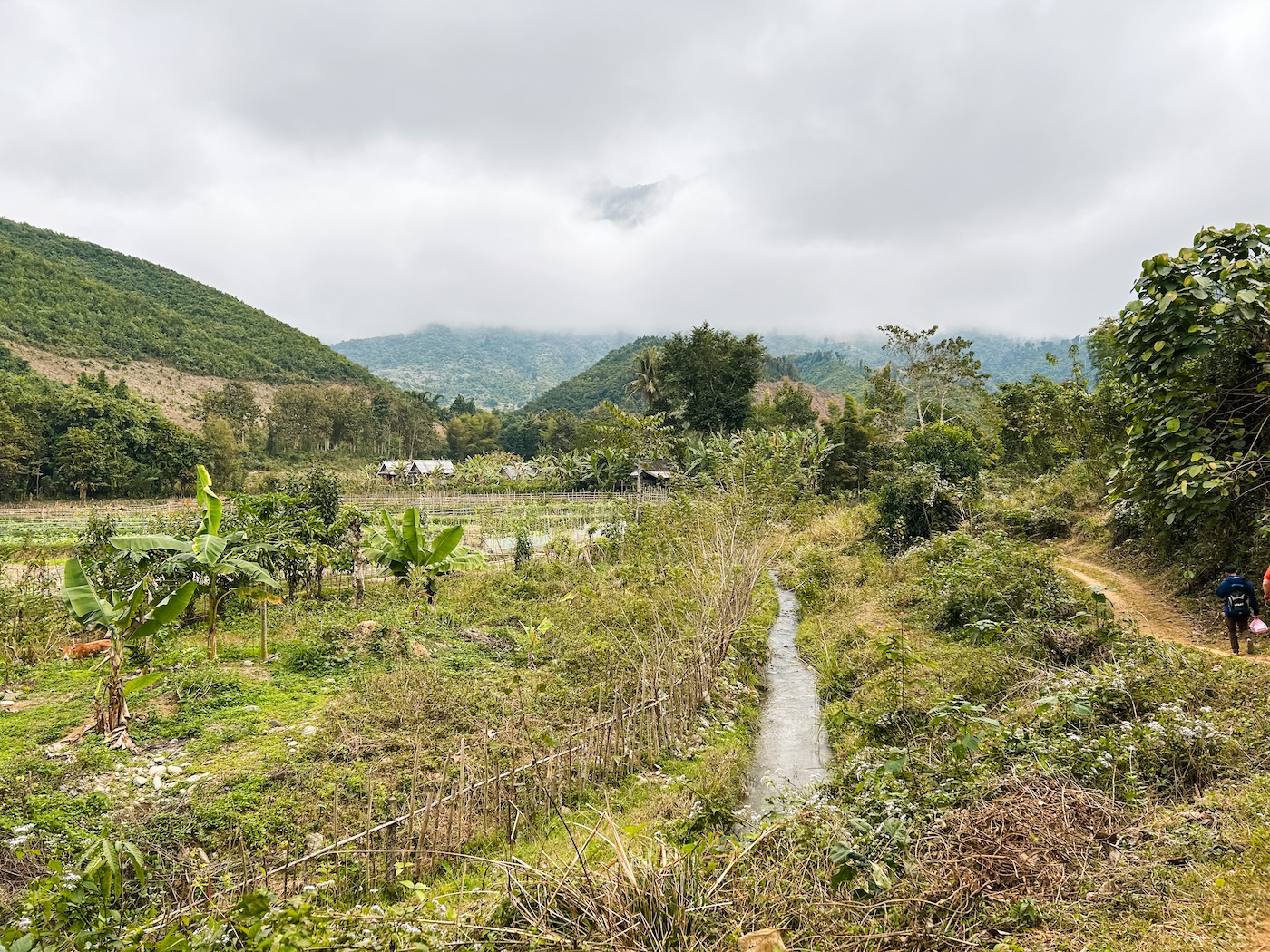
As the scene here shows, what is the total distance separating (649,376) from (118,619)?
38.4m

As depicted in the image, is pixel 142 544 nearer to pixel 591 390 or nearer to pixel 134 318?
pixel 134 318

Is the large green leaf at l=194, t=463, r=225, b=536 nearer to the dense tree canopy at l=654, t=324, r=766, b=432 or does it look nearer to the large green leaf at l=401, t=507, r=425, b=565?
the large green leaf at l=401, t=507, r=425, b=565

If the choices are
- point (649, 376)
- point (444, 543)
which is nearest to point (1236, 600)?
point (444, 543)

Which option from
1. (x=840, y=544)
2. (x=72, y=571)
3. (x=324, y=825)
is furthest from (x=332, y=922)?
(x=840, y=544)

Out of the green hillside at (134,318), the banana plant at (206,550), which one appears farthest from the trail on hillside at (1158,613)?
the green hillside at (134,318)

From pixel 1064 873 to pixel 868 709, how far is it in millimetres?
3976

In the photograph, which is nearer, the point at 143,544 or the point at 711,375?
the point at 143,544

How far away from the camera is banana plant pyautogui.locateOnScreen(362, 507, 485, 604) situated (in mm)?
11219

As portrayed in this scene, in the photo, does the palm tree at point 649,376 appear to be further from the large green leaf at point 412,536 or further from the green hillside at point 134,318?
the green hillside at point 134,318

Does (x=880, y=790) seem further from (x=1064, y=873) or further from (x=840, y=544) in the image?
(x=840, y=544)

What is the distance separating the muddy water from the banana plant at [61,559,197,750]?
19.0 feet

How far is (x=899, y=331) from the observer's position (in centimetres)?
3678

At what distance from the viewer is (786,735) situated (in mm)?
8469

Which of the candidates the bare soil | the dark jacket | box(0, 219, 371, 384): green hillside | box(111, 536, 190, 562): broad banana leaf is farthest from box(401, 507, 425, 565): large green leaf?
box(0, 219, 371, 384): green hillside
